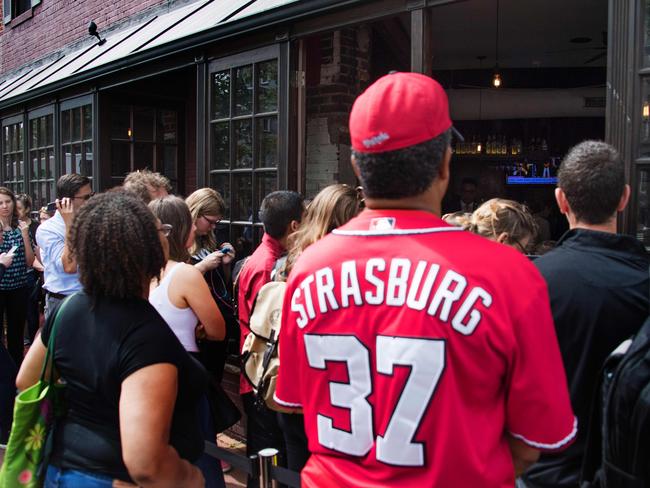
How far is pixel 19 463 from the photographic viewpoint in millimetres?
1982

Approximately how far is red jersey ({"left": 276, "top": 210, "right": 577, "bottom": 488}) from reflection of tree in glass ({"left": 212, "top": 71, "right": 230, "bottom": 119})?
396cm

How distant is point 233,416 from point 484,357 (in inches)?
64.9

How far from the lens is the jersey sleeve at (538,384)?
4.46 ft

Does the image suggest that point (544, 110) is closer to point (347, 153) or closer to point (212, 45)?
point (347, 153)

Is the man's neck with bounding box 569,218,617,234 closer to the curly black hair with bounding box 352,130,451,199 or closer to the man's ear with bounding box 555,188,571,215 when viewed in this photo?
the man's ear with bounding box 555,188,571,215

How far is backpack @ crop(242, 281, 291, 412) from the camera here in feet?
9.45

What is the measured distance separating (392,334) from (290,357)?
1.22 ft

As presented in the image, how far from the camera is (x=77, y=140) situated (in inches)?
307

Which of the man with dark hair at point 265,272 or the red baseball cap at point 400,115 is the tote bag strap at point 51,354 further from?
the man with dark hair at point 265,272

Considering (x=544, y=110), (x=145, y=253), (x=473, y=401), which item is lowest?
(x=473, y=401)

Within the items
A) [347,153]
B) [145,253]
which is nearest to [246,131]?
[347,153]

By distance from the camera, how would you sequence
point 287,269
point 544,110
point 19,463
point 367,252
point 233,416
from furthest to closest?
point 544,110 → point 287,269 → point 233,416 → point 19,463 → point 367,252

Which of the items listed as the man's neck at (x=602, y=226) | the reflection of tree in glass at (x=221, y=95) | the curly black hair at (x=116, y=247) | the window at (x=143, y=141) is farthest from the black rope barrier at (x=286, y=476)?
the window at (x=143, y=141)

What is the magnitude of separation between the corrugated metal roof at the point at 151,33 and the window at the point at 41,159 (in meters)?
0.44
